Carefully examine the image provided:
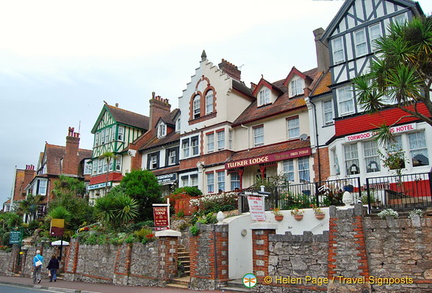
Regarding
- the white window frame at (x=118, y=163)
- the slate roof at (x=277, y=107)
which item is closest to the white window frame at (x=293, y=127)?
the slate roof at (x=277, y=107)

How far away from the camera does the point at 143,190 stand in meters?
24.5

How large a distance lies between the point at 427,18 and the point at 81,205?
27.9 metres

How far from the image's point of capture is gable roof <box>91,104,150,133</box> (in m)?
36.6

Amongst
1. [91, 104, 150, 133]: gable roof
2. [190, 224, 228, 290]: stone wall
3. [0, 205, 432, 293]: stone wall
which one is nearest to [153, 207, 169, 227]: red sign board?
[0, 205, 432, 293]: stone wall

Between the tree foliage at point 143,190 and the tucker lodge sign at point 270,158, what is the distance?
5.58m

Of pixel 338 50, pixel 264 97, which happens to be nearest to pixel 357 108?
pixel 338 50

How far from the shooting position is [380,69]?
11.7m

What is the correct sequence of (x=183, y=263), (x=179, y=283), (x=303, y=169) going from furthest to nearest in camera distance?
(x=303, y=169), (x=183, y=263), (x=179, y=283)

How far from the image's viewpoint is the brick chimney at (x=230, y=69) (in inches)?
1125

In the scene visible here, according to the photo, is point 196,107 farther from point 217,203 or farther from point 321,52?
point 217,203

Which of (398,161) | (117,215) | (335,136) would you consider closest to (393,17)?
(335,136)

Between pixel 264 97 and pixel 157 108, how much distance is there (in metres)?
14.4

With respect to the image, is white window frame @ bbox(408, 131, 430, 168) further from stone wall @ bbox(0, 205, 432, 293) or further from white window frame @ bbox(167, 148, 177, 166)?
white window frame @ bbox(167, 148, 177, 166)

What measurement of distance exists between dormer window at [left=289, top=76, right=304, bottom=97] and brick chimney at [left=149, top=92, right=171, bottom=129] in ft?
54.5
